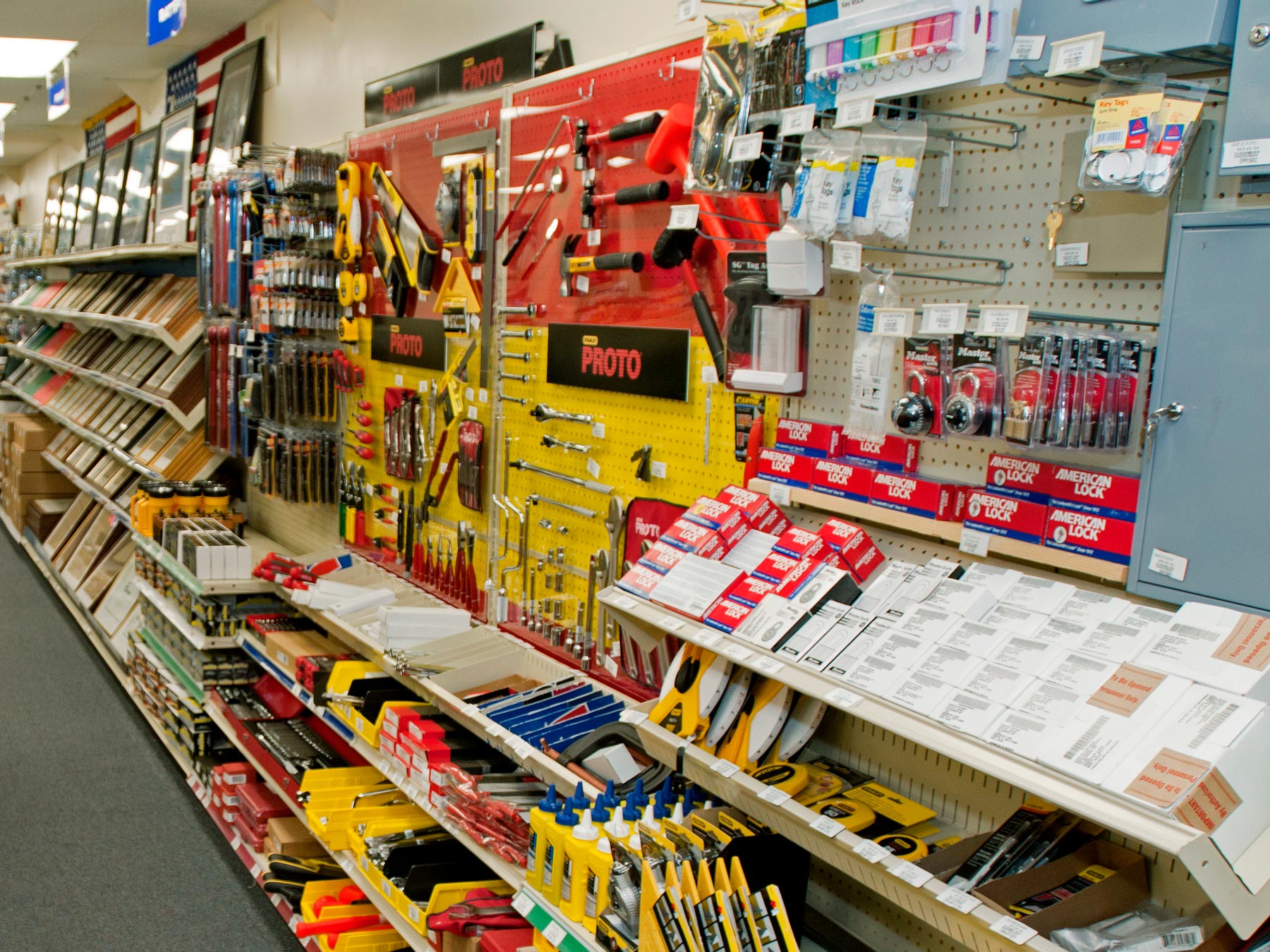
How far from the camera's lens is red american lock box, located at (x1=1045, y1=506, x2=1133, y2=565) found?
1665 mm

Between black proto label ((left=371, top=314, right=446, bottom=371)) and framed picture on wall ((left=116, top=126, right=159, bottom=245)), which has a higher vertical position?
framed picture on wall ((left=116, top=126, right=159, bottom=245))

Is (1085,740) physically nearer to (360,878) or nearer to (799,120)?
(799,120)

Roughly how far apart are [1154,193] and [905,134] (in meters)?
0.50

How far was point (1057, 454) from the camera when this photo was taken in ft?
6.00

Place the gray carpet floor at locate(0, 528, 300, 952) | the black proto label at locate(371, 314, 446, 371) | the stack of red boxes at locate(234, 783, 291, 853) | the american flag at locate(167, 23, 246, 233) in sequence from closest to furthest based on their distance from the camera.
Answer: the gray carpet floor at locate(0, 528, 300, 952)
the black proto label at locate(371, 314, 446, 371)
the stack of red boxes at locate(234, 783, 291, 853)
the american flag at locate(167, 23, 246, 233)

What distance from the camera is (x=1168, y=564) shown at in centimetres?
156

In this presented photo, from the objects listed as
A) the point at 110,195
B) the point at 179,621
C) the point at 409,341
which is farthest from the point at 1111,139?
the point at 110,195

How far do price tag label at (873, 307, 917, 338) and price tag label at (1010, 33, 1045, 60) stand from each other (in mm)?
437

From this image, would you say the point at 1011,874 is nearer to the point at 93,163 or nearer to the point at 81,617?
the point at 81,617

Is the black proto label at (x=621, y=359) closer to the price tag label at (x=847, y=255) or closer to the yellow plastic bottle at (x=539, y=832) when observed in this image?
the price tag label at (x=847, y=255)

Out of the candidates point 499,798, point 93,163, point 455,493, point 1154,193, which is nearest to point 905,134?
point 1154,193

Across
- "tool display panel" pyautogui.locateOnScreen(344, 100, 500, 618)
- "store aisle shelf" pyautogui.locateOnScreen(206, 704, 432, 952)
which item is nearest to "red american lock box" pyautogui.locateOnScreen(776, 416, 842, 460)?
"tool display panel" pyautogui.locateOnScreen(344, 100, 500, 618)

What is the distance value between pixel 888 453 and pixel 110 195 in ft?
27.8

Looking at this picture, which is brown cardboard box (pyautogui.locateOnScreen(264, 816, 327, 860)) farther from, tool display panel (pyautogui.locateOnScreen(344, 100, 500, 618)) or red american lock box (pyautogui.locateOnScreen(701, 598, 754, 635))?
red american lock box (pyautogui.locateOnScreen(701, 598, 754, 635))
